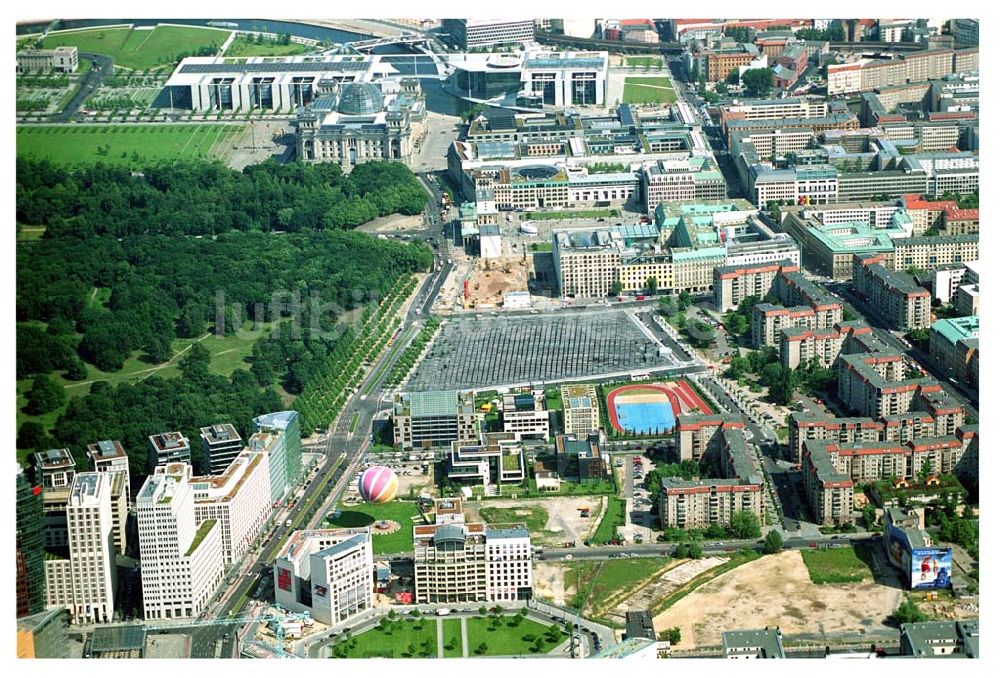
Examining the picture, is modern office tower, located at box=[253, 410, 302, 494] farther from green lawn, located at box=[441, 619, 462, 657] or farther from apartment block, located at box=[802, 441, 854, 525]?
apartment block, located at box=[802, 441, 854, 525]

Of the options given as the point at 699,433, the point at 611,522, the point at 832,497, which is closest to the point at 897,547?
the point at 832,497

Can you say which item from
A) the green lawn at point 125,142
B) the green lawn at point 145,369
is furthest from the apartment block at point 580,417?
the green lawn at point 125,142

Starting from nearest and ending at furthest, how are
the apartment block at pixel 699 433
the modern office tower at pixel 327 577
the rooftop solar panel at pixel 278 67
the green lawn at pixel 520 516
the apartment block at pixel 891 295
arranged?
the modern office tower at pixel 327 577 < the green lawn at pixel 520 516 < the apartment block at pixel 699 433 < the apartment block at pixel 891 295 < the rooftop solar panel at pixel 278 67

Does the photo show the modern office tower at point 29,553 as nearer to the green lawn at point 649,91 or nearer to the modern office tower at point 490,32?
the green lawn at point 649,91

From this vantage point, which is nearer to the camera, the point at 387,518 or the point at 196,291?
the point at 387,518

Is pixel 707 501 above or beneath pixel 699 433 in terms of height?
beneath

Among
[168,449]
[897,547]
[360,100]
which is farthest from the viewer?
[360,100]

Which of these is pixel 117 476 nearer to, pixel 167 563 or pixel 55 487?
pixel 55 487
